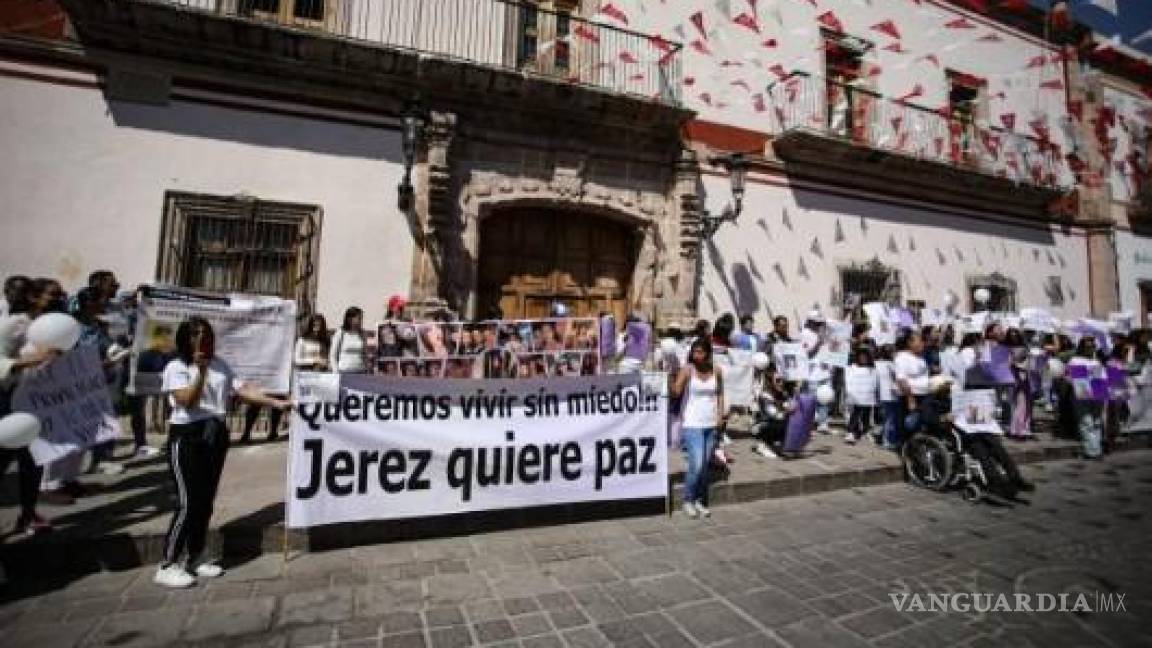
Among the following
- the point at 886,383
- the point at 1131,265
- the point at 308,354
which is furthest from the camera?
the point at 1131,265

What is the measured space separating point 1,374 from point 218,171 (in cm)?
486

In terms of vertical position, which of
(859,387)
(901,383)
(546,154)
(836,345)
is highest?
(546,154)

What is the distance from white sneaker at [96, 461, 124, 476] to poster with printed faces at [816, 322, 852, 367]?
891cm

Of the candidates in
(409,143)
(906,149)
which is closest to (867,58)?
(906,149)

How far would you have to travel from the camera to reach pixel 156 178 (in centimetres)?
682

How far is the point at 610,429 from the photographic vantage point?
15.0 feet

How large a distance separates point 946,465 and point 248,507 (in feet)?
21.7

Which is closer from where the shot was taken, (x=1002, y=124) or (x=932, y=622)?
(x=932, y=622)

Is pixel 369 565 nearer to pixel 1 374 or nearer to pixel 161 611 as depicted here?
pixel 161 611

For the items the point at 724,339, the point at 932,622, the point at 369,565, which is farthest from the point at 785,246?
the point at 369,565

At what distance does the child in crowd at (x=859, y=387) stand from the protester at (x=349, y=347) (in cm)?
674

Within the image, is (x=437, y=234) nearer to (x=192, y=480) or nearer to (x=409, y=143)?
(x=409, y=143)

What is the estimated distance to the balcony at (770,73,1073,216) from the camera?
10516 mm

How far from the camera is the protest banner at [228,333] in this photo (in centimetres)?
525
